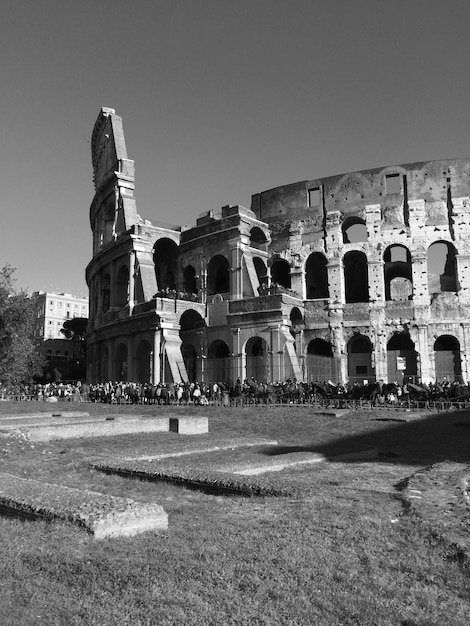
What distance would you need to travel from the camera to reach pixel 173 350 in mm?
35875

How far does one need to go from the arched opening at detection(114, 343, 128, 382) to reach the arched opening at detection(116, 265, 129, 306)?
3562 millimetres

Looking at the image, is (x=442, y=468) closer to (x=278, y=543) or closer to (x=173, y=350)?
(x=278, y=543)

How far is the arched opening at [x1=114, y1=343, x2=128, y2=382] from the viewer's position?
41688 mm

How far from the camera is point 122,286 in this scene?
143 ft

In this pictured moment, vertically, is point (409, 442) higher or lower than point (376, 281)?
lower

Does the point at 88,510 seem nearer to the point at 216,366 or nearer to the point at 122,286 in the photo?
the point at 216,366

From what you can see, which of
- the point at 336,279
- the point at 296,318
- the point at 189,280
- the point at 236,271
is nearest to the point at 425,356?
the point at 336,279

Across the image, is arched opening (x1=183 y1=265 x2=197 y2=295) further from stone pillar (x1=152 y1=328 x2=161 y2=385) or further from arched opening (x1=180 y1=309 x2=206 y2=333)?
stone pillar (x1=152 y1=328 x2=161 y2=385)

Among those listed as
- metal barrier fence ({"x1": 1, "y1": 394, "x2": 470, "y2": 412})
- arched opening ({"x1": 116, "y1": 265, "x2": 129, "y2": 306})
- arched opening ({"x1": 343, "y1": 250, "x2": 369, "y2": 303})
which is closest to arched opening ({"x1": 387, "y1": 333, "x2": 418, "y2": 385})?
arched opening ({"x1": 343, "y1": 250, "x2": 369, "y2": 303})

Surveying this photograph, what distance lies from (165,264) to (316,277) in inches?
517

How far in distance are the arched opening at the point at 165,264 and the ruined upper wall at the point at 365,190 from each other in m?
8.72

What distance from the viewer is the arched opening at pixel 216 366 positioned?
36.2 m

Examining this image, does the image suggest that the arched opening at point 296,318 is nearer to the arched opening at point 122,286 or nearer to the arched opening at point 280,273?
the arched opening at point 280,273

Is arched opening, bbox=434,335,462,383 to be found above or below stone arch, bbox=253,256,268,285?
below
